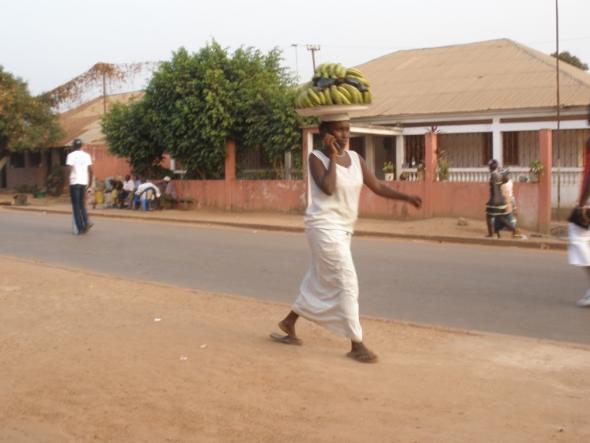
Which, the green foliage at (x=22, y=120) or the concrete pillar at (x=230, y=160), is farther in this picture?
the green foliage at (x=22, y=120)

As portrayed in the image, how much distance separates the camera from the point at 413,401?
4.81 m

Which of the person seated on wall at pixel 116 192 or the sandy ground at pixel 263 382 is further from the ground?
the person seated on wall at pixel 116 192

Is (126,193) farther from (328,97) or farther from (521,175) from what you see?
(328,97)

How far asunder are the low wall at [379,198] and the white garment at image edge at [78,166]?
8289mm

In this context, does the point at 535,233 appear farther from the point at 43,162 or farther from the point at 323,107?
the point at 43,162

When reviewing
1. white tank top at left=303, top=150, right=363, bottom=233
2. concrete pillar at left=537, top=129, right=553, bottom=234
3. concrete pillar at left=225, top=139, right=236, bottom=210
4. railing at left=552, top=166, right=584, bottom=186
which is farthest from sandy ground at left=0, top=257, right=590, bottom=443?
concrete pillar at left=225, top=139, right=236, bottom=210

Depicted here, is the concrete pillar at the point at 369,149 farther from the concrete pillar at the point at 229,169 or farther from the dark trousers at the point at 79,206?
the dark trousers at the point at 79,206

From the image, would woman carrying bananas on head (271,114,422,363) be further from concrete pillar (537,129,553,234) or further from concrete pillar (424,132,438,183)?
concrete pillar (424,132,438,183)

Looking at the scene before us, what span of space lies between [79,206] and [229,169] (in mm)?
9830

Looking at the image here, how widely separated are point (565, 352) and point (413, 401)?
1.91m

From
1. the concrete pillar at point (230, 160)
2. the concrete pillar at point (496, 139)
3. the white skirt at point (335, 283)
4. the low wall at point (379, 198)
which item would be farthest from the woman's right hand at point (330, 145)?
the concrete pillar at point (230, 160)

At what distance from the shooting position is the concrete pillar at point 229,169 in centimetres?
2500

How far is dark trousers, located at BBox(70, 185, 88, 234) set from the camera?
15.3m

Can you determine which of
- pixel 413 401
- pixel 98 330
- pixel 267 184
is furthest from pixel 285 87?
pixel 413 401
